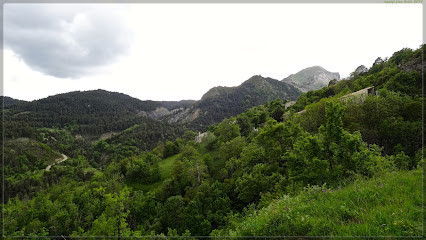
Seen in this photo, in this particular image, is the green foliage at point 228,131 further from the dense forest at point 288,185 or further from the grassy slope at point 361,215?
the grassy slope at point 361,215

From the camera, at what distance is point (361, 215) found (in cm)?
421

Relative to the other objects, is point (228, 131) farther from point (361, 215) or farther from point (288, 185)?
point (361, 215)

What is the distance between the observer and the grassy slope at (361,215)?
3561 mm

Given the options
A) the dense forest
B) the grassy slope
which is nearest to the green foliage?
the dense forest

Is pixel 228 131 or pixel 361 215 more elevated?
pixel 361 215

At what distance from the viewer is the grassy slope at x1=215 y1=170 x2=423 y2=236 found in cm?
356

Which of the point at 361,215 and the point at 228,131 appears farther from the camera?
the point at 228,131

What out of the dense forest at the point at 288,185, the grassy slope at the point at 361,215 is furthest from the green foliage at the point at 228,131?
the grassy slope at the point at 361,215

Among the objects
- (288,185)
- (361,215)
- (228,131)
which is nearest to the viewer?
(361,215)

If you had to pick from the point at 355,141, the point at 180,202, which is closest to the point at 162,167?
the point at 180,202

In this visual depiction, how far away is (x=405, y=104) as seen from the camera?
70.7 feet

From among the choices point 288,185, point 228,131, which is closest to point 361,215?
point 288,185

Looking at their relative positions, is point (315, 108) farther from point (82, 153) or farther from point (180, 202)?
point (82, 153)

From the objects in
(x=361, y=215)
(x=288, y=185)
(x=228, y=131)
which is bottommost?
(x=288, y=185)
